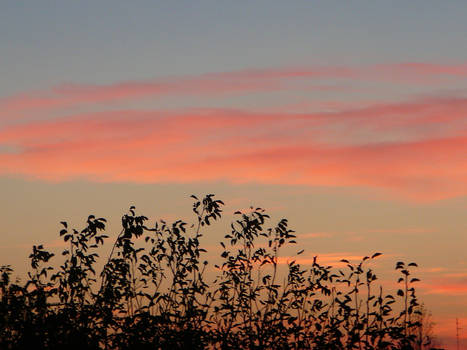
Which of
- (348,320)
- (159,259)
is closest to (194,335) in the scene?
(159,259)

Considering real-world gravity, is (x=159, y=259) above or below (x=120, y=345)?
above

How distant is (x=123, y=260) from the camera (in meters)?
20.2

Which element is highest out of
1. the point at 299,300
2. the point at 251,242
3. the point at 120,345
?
the point at 251,242

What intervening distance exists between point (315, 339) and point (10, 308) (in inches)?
307

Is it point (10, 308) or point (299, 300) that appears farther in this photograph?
point (299, 300)

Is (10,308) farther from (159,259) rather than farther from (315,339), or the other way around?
(315,339)

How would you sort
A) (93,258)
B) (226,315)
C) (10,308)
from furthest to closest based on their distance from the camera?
(226,315) < (93,258) < (10,308)

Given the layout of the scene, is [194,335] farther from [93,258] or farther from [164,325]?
[93,258]

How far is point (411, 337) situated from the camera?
1902 cm

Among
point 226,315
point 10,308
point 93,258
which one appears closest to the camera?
point 10,308

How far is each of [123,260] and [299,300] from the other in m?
5.06

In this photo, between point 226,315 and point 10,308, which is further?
point 226,315

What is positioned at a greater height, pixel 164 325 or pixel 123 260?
pixel 123 260

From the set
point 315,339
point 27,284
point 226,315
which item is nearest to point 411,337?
point 315,339
